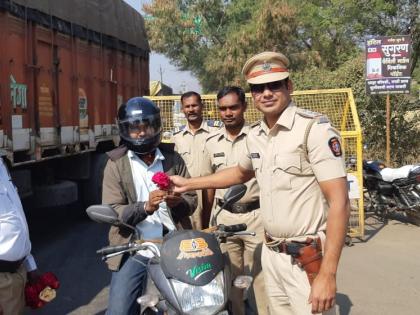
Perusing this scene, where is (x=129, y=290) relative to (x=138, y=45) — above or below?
below

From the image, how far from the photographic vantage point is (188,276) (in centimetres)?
236

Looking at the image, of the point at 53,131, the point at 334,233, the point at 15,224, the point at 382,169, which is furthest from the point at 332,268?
the point at 382,169

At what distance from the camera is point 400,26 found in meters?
17.5

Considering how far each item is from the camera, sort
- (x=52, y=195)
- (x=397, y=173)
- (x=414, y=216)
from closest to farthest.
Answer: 1. (x=52, y=195)
2. (x=397, y=173)
3. (x=414, y=216)

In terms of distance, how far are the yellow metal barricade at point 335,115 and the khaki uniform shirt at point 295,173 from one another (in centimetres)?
411

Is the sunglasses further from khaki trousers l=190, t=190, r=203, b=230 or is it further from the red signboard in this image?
the red signboard

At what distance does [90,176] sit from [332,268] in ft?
22.6

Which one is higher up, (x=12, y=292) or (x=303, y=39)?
(x=303, y=39)

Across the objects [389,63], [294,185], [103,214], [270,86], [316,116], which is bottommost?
[103,214]

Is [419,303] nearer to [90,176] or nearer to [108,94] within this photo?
[90,176]

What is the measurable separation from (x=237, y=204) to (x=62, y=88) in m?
4.23

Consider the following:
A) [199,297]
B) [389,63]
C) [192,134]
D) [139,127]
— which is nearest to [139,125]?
[139,127]

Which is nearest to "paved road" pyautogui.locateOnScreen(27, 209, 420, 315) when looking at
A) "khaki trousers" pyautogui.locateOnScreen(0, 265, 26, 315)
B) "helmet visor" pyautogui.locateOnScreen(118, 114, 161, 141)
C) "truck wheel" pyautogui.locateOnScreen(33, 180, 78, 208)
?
"truck wheel" pyautogui.locateOnScreen(33, 180, 78, 208)

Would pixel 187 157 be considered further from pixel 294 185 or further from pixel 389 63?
pixel 389 63
